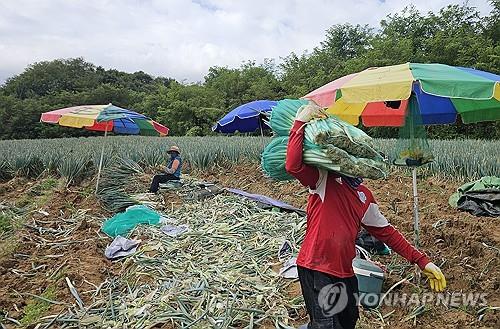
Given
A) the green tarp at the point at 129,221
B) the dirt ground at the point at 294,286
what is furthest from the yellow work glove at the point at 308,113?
the green tarp at the point at 129,221

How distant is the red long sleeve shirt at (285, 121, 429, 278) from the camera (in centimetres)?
188

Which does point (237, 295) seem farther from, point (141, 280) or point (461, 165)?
point (461, 165)

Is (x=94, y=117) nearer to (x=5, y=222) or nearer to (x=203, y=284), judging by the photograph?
(x=5, y=222)

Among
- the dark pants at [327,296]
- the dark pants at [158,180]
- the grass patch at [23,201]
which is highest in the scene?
the dark pants at [327,296]

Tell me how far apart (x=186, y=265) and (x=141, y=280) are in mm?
418

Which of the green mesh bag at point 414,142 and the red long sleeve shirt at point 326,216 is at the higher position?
the green mesh bag at point 414,142

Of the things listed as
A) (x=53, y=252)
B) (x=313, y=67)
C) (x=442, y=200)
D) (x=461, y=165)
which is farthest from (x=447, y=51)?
(x=53, y=252)

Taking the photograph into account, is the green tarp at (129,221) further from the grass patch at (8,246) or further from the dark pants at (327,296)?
the dark pants at (327,296)

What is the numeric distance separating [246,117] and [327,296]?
902 centimetres

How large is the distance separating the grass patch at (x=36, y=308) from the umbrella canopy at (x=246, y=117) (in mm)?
6680

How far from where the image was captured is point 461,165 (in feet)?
25.1

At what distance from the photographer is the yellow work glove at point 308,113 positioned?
74.4 inches

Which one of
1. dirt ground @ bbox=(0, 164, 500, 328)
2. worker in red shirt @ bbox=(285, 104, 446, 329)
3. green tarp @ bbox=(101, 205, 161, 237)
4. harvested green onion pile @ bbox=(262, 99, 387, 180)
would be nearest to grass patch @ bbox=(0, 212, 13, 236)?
dirt ground @ bbox=(0, 164, 500, 328)

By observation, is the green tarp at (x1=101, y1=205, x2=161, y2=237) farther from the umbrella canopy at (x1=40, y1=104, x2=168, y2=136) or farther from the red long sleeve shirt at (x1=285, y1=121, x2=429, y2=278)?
the red long sleeve shirt at (x1=285, y1=121, x2=429, y2=278)
